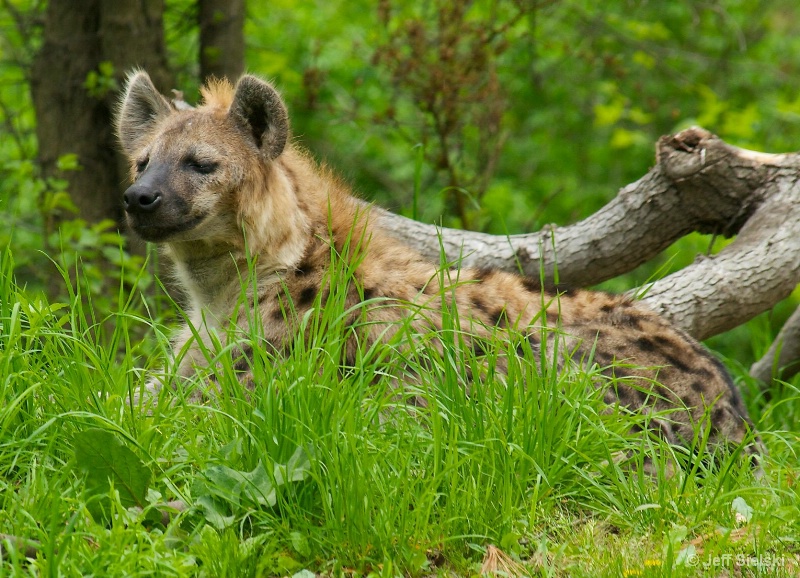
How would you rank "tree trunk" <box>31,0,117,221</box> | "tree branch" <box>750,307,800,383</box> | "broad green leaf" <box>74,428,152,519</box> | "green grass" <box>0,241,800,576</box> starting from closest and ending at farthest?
"green grass" <box>0,241,800,576</box> → "broad green leaf" <box>74,428,152,519</box> → "tree branch" <box>750,307,800,383</box> → "tree trunk" <box>31,0,117,221</box>

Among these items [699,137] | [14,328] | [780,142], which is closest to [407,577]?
[14,328]

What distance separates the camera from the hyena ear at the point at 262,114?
Answer: 4395 millimetres

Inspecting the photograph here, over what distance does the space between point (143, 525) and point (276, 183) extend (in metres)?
1.96

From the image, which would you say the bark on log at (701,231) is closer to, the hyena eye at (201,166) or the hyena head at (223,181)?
the hyena head at (223,181)

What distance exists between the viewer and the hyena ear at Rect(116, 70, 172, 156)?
4871mm

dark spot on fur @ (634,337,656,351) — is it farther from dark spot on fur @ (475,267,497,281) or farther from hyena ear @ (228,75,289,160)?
hyena ear @ (228,75,289,160)

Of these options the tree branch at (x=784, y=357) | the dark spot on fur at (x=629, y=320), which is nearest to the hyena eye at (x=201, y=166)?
the dark spot on fur at (x=629, y=320)

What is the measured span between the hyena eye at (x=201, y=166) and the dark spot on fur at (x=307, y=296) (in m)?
0.69

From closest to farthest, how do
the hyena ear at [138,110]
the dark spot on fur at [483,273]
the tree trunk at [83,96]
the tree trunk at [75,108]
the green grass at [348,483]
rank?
the green grass at [348,483]
the dark spot on fur at [483,273]
the hyena ear at [138,110]
the tree trunk at [83,96]
the tree trunk at [75,108]

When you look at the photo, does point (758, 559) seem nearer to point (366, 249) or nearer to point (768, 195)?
point (366, 249)

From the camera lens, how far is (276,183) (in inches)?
175

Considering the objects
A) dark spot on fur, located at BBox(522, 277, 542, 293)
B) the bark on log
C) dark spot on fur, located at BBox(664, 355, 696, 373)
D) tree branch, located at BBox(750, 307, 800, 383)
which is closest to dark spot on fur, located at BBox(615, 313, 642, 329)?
dark spot on fur, located at BBox(664, 355, 696, 373)

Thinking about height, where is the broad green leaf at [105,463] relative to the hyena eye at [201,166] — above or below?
below

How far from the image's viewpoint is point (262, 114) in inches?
177
